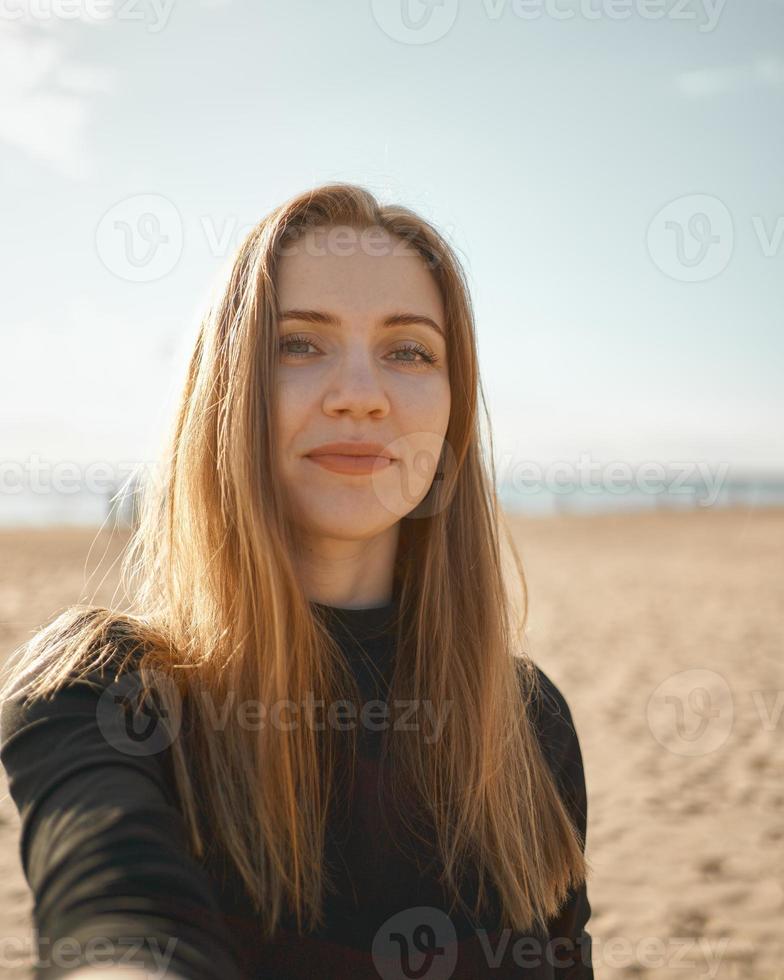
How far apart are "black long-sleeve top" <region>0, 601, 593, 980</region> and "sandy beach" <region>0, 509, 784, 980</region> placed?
0.42 meters

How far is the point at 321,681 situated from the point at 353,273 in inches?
36.5

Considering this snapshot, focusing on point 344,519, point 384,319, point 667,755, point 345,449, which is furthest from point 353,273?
point 667,755

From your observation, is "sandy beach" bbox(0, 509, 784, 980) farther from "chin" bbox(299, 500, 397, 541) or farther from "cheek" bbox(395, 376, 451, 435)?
"cheek" bbox(395, 376, 451, 435)

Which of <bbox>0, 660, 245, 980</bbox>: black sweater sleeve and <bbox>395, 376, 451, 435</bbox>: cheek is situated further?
<bbox>395, 376, 451, 435</bbox>: cheek

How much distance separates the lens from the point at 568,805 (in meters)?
2.03

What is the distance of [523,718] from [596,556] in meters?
19.7

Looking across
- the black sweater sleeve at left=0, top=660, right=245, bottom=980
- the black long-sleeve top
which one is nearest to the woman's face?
the black long-sleeve top

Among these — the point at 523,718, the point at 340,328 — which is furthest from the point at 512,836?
the point at 340,328

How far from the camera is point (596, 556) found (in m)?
20.9

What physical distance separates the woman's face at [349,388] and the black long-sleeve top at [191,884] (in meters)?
0.28

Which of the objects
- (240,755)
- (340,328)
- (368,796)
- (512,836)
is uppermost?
(340,328)

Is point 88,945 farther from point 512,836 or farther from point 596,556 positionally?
point 596,556

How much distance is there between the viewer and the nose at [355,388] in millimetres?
1703

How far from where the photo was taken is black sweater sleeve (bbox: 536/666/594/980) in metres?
1.93
